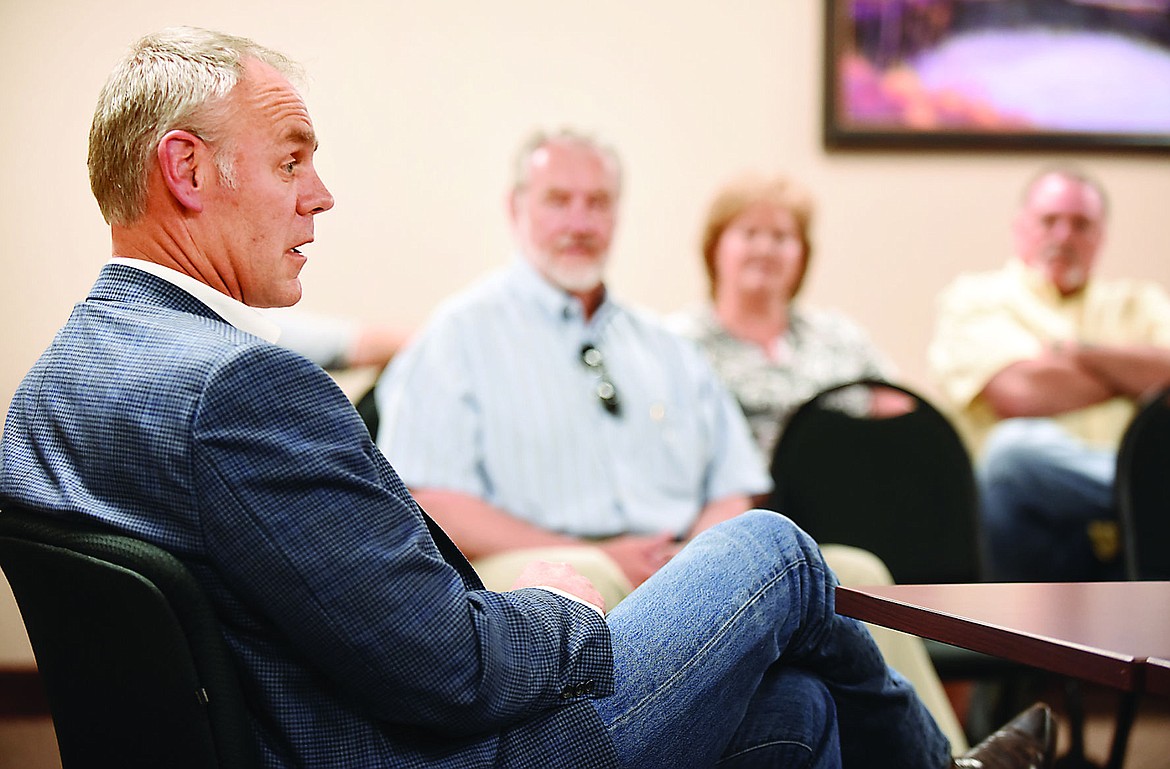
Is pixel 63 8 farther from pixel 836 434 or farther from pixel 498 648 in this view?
pixel 836 434

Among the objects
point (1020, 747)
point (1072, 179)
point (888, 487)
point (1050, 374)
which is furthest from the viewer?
point (1072, 179)

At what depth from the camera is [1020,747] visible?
1395 mm

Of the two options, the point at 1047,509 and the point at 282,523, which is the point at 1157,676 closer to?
the point at 282,523

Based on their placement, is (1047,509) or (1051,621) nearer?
(1051,621)

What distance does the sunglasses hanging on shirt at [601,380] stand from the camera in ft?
7.10

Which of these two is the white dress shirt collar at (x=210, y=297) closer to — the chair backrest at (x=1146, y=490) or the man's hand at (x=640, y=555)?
the man's hand at (x=640, y=555)

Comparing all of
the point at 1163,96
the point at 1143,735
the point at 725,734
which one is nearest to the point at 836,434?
the point at 1143,735

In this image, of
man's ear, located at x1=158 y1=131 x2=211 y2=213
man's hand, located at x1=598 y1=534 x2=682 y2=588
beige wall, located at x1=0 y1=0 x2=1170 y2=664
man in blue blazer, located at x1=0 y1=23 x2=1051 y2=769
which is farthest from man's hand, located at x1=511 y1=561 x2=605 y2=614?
beige wall, located at x1=0 y1=0 x2=1170 y2=664

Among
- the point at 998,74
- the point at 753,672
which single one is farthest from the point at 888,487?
the point at 998,74

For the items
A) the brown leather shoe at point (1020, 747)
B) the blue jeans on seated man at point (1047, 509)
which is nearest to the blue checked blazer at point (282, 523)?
the brown leather shoe at point (1020, 747)

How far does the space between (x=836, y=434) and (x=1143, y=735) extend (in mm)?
926

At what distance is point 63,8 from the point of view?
4.24ft

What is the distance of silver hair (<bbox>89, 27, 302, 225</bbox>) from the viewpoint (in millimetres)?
999

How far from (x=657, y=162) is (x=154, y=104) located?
221 centimetres
